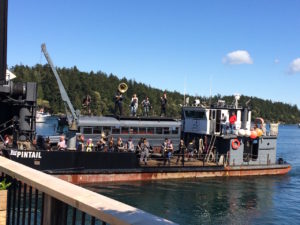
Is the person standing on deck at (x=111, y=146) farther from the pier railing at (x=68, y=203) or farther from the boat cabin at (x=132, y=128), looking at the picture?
the pier railing at (x=68, y=203)

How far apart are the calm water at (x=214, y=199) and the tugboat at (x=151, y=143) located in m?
0.82

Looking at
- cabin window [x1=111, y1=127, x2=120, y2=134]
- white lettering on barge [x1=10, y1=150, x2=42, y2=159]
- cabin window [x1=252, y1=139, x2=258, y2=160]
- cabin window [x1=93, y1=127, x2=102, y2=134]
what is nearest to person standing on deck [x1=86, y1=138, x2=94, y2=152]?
cabin window [x1=93, y1=127, x2=102, y2=134]

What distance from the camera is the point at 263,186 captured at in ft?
80.5

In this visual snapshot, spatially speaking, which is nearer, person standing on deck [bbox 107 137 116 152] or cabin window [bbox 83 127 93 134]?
person standing on deck [bbox 107 137 116 152]

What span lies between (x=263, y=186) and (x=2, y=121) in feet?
54.6

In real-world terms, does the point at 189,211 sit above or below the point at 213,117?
below

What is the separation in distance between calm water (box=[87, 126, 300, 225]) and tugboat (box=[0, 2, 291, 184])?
82 cm

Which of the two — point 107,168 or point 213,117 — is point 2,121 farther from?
point 213,117

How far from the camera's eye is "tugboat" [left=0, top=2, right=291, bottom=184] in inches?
794

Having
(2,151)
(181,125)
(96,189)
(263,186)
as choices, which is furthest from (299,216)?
(2,151)

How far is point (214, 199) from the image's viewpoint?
20.1 metres

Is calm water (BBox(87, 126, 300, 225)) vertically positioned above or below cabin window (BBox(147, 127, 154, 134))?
below

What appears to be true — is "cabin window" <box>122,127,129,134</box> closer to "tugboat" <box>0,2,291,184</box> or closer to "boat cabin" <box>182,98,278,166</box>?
"tugboat" <box>0,2,291,184</box>

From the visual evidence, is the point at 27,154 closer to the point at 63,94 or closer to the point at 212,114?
the point at 63,94
